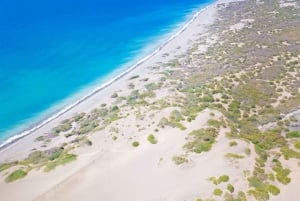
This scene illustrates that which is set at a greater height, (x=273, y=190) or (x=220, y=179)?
(x=220, y=179)

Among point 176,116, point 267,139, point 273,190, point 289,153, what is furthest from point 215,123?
point 273,190

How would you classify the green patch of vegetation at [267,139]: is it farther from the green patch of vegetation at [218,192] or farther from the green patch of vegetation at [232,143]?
the green patch of vegetation at [218,192]

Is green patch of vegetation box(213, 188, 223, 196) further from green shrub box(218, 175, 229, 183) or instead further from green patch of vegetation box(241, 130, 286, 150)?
green patch of vegetation box(241, 130, 286, 150)

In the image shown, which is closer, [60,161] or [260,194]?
[260,194]

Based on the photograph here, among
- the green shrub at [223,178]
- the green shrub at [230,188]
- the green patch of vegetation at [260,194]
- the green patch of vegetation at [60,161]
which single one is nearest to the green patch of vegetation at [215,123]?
the green shrub at [223,178]

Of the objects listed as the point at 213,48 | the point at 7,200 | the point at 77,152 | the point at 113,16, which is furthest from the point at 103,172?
the point at 113,16

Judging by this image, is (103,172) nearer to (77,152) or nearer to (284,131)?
(77,152)

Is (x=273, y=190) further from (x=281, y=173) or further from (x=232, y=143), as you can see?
(x=232, y=143)
